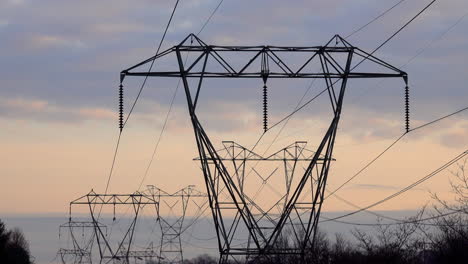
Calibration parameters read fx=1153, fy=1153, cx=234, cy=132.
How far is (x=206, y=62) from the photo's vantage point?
3369 cm

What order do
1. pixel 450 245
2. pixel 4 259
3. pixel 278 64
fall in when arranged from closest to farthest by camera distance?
pixel 278 64 < pixel 450 245 < pixel 4 259

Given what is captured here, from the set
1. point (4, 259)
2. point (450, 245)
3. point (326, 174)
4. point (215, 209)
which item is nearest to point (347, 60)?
point (326, 174)

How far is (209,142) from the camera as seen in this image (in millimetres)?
33875

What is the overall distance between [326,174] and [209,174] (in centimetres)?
349

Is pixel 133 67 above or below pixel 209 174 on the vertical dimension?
above

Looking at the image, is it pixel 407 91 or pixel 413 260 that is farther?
pixel 413 260

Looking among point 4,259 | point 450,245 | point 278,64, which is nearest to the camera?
point 278,64

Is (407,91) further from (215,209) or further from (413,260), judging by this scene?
(413,260)

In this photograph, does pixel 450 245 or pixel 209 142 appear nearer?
pixel 209 142

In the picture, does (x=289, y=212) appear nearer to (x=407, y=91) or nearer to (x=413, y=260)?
(x=407, y=91)

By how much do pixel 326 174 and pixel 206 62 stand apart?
16.1ft

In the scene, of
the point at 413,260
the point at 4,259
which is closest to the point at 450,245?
the point at 413,260

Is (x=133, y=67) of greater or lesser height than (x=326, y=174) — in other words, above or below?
above

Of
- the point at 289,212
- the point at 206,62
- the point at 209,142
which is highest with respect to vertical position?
the point at 206,62
